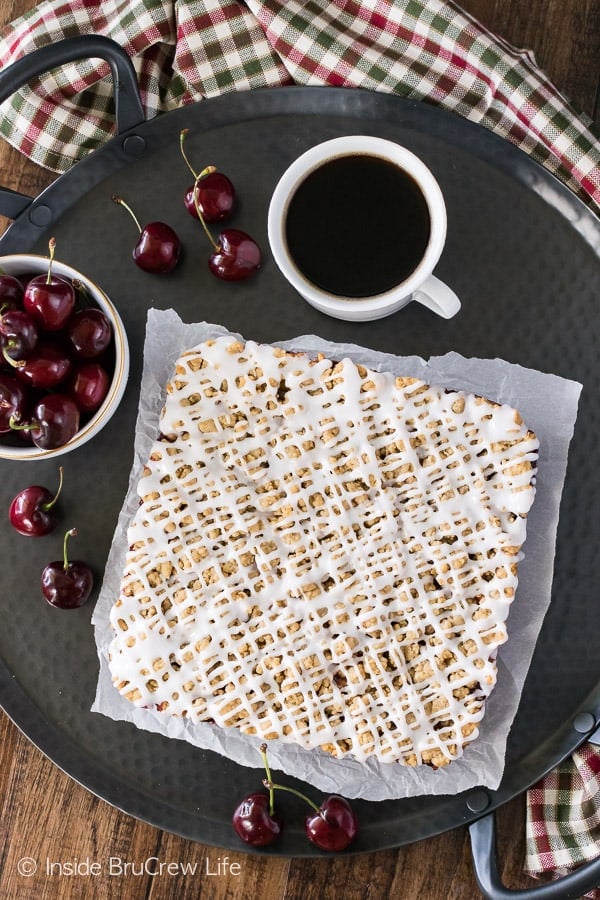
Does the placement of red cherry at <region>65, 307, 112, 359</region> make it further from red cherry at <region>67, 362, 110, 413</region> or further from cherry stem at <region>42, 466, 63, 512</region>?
cherry stem at <region>42, 466, 63, 512</region>

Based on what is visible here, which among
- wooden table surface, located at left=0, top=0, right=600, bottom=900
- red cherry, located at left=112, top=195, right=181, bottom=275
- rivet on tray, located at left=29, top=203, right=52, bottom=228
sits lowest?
wooden table surface, located at left=0, top=0, right=600, bottom=900

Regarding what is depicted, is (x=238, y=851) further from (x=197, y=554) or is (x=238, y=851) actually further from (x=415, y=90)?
(x=415, y=90)

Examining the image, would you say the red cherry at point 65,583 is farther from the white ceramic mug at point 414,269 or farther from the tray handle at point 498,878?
the tray handle at point 498,878

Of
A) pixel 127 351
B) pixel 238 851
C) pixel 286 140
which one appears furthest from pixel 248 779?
pixel 286 140

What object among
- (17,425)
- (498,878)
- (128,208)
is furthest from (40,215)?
(498,878)

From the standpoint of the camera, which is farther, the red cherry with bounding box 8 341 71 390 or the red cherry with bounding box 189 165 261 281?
the red cherry with bounding box 189 165 261 281

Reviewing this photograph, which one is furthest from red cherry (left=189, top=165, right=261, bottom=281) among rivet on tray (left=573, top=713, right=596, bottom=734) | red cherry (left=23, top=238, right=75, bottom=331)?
rivet on tray (left=573, top=713, right=596, bottom=734)
